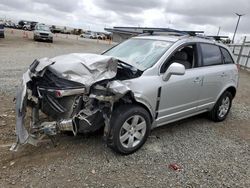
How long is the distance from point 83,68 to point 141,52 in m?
1.32

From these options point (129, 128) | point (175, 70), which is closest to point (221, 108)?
point (175, 70)

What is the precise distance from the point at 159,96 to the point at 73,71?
137cm

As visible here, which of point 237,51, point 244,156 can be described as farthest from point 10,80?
point 237,51

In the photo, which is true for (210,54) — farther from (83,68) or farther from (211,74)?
(83,68)

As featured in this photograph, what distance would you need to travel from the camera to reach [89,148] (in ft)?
12.9

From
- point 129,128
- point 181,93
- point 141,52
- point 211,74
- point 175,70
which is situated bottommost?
point 129,128

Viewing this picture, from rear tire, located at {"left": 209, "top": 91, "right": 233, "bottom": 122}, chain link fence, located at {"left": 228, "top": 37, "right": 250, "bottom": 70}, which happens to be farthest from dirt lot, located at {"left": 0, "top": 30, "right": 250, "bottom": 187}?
chain link fence, located at {"left": 228, "top": 37, "right": 250, "bottom": 70}

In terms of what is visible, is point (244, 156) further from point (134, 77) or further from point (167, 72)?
point (134, 77)

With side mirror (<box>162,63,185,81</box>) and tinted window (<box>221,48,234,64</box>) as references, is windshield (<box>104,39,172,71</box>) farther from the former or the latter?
tinted window (<box>221,48,234,64</box>)

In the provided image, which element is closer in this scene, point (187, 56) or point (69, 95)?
point (69, 95)

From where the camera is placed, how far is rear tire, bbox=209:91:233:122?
17.8 feet

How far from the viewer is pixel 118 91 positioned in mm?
3367

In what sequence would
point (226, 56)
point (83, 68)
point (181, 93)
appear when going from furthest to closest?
point (226, 56)
point (181, 93)
point (83, 68)

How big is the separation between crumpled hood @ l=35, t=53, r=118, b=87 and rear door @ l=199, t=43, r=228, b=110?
2.02 m
